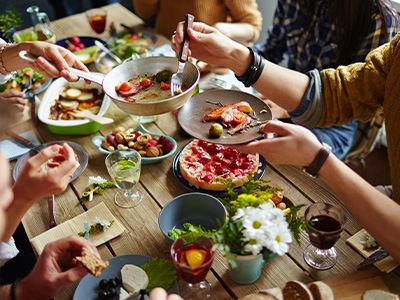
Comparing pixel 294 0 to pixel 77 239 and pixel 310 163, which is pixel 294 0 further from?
pixel 77 239

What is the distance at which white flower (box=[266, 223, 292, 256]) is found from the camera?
0.99m

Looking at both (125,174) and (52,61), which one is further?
(52,61)

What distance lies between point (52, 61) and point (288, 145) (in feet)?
3.13

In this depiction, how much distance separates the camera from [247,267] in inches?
44.5

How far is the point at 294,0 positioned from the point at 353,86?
2.45 ft

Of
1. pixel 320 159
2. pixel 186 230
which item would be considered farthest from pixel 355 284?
pixel 186 230

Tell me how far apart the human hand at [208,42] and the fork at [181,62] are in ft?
0.07

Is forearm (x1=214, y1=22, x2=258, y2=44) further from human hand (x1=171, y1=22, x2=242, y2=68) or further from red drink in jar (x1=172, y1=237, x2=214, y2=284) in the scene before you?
red drink in jar (x1=172, y1=237, x2=214, y2=284)

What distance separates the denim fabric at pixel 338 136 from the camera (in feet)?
6.72

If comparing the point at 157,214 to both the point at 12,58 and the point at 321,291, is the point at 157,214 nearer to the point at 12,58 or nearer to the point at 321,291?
the point at 321,291

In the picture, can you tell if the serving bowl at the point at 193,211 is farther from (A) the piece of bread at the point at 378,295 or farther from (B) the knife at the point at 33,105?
(B) the knife at the point at 33,105

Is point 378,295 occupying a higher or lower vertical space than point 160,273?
higher

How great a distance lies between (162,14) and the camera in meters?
2.71

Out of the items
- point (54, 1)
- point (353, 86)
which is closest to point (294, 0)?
point (353, 86)
